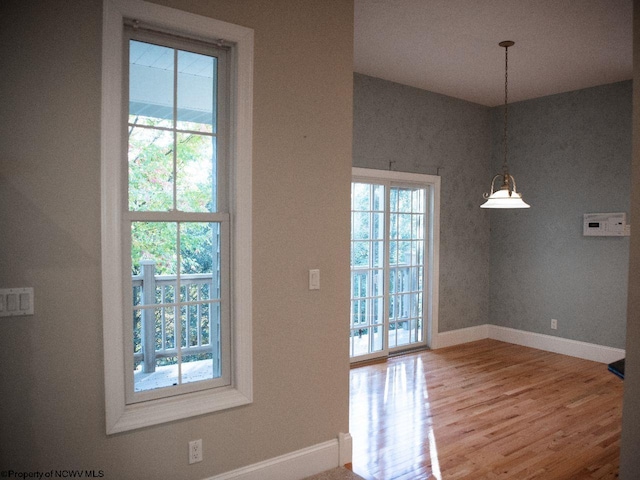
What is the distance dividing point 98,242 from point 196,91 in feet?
3.01

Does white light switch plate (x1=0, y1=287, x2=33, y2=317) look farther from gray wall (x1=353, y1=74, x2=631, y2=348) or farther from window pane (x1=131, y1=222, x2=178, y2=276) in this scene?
gray wall (x1=353, y1=74, x2=631, y2=348)

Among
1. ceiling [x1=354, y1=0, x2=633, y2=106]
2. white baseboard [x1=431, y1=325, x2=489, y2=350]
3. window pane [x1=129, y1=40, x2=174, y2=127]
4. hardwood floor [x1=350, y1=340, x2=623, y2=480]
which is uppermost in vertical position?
ceiling [x1=354, y1=0, x2=633, y2=106]

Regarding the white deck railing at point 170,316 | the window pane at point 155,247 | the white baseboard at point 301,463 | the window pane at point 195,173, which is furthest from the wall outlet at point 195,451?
the window pane at point 195,173

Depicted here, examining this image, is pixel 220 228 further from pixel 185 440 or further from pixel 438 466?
A: pixel 438 466

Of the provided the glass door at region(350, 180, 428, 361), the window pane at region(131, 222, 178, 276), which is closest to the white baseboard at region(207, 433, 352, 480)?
the window pane at region(131, 222, 178, 276)

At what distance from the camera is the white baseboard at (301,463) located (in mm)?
2406

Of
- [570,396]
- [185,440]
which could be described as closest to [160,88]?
[185,440]

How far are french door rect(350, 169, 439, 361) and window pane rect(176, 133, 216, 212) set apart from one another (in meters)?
2.66

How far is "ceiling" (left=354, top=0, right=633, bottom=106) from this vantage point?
332 centimetres

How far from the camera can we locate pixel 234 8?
2307 mm

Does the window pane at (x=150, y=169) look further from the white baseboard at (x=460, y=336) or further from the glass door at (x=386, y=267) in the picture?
the white baseboard at (x=460, y=336)

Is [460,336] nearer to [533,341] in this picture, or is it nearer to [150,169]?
[533,341]

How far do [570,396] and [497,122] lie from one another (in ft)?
12.0

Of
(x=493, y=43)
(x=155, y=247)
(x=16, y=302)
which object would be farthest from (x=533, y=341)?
(x=16, y=302)
